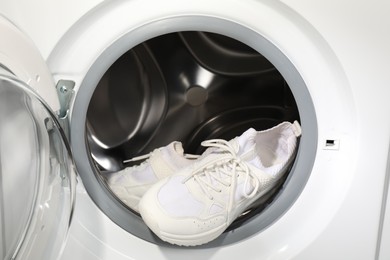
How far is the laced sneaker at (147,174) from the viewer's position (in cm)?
86

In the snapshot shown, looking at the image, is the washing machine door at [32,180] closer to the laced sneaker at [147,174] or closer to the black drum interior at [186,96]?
the laced sneaker at [147,174]

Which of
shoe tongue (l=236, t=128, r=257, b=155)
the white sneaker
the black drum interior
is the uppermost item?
the black drum interior

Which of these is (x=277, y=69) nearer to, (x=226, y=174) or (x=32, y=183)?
(x=226, y=174)

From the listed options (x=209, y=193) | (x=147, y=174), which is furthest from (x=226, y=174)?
(x=147, y=174)

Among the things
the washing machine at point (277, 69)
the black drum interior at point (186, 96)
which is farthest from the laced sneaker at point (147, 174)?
the black drum interior at point (186, 96)

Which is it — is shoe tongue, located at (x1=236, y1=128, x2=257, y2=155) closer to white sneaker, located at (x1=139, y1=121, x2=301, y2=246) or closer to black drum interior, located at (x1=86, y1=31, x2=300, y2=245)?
white sneaker, located at (x1=139, y1=121, x2=301, y2=246)

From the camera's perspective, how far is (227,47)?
1075 millimetres

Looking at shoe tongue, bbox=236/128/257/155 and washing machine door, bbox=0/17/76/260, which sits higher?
shoe tongue, bbox=236/128/257/155

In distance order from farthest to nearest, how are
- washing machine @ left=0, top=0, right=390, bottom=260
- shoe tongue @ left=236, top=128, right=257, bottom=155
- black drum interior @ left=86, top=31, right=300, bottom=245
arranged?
black drum interior @ left=86, top=31, right=300, bottom=245
shoe tongue @ left=236, top=128, right=257, bottom=155
washing machine @ left=0, top=0, right=390, bottom=260

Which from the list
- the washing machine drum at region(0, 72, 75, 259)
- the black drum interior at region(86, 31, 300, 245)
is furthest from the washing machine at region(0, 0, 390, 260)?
the black drum interior at region(86, 31, 300, 245)

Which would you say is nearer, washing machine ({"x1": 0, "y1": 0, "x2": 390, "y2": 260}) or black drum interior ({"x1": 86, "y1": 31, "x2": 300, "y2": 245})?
washing machine ({"x1": 0, "y1": 0, "x2": 390, "y2": 260})

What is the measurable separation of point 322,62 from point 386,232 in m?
0.27

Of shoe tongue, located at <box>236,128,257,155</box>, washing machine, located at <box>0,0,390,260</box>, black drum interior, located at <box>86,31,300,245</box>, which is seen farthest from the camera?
black drum interior, located at <box>86,31,300,245</box>

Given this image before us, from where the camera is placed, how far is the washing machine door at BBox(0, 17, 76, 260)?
69 cm
